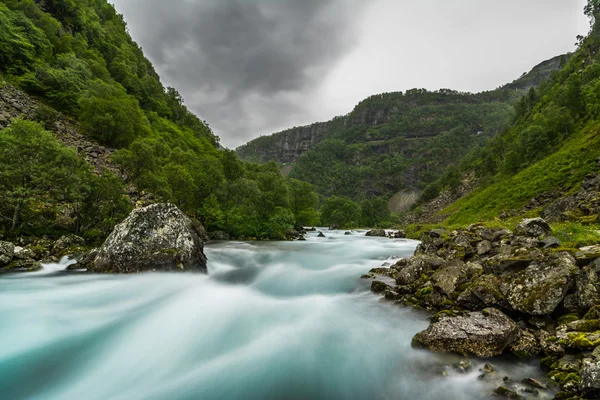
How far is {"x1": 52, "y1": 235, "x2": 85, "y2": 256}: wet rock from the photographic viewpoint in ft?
51.7

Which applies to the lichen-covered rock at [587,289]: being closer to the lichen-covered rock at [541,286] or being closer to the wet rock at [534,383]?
the lichen-covered rock at [541,286]

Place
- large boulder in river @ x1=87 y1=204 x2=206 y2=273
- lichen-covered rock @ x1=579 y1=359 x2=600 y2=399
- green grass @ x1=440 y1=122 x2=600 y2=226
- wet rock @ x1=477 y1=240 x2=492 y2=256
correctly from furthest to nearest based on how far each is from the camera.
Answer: green grass @ x1=440 y1=122 x2=600 y2=226 → large boulder in river @ x1=87 y1=204 x2=206 y2=273 → wet rock @ x1=477 y1=240 x2=492 y2=256 → lichen-covered rock @ x1=579 y1=359 x2=600 y2=399

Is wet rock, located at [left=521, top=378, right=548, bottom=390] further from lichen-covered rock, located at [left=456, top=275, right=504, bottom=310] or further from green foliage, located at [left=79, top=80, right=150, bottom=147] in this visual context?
green foliage, located at [left=79, top=80, right=150, bottom=147]

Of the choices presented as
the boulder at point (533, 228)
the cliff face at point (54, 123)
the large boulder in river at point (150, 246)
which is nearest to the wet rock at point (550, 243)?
the boulder at point (533, 228)

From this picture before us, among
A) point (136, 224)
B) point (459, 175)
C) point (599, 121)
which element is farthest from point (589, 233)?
point (459, 175)

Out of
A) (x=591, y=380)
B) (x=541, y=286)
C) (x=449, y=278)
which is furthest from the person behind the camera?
(x=449, y=278)

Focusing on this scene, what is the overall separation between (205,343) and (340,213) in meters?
81.3

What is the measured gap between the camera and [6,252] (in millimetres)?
13633

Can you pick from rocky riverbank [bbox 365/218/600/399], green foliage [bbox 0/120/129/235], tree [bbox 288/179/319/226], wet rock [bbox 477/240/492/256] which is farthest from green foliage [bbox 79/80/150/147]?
wet rock [bbox 477/240/492/256]

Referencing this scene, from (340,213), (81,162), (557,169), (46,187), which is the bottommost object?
(46,187)

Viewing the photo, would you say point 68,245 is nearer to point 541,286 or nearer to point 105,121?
point 541,286

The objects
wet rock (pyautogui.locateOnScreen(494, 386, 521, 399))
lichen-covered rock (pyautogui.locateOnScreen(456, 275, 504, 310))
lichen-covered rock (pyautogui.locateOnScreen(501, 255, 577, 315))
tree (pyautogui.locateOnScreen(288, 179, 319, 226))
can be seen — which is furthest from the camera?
tree (pyautogui.locateOnScreen(288, 179, 319, 226))

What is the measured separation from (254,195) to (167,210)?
2392 cm

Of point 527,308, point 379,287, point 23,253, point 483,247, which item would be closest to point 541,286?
point 527,308
